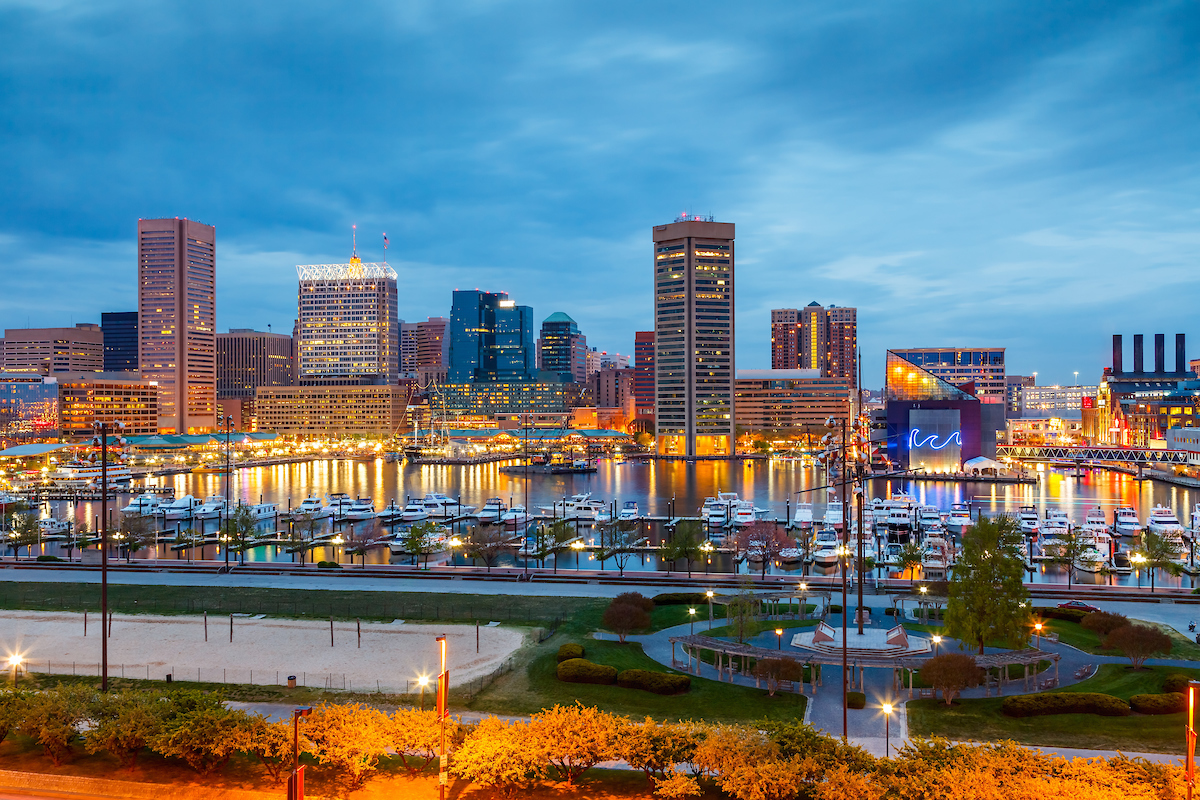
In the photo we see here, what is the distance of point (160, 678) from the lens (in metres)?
25.8

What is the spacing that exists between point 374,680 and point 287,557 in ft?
103

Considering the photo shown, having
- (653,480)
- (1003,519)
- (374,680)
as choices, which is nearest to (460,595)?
(374,680)

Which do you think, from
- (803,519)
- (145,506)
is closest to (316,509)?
(145,506)

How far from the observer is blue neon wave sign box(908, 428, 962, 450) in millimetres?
117875

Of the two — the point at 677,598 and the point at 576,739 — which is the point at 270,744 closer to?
the point at 576,739

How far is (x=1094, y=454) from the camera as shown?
125062 mm

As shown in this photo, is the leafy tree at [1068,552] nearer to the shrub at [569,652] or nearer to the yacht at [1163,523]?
the yacht at [1163,523]

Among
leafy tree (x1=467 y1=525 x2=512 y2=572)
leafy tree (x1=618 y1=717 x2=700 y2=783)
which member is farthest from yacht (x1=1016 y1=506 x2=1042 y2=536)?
leafy tree (x1=618 y1=717 x2=700 y2=783)

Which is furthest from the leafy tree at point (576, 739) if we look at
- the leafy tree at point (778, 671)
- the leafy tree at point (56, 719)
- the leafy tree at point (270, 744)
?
the leafy tree at point (56, 719)

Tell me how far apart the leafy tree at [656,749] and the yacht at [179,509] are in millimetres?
65831

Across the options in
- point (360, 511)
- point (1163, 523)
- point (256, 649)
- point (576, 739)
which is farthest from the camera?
point (360, 511)

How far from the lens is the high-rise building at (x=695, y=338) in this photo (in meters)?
165

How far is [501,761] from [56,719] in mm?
10684

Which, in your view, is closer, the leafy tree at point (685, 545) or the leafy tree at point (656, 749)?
the leafy tree at point (656, 749)
